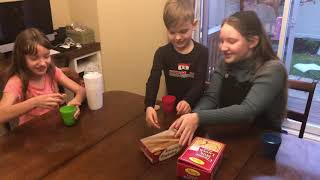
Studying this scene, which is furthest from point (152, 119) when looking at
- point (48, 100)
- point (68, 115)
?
point (48, 100)

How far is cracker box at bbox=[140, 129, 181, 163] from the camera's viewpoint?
1.09m

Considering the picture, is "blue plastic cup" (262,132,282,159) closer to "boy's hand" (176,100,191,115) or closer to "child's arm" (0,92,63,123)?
"boy's hand" (176,100,191,115)

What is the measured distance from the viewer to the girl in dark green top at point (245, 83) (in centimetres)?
128

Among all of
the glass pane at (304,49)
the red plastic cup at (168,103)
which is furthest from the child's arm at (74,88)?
the glass pane at (304,49)

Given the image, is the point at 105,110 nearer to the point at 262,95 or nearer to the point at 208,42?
the point at 262,95

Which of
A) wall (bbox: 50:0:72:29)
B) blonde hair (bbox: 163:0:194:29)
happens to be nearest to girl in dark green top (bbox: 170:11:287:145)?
blonde hair (bbox: 163:0:194:29)

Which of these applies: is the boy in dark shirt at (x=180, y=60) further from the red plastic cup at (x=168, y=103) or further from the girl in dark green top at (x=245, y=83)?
the girl in dark green top at (x=245, y=83)

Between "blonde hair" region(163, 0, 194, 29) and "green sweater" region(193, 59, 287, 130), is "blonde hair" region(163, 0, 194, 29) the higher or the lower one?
the higher one

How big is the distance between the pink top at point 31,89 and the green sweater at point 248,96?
85 centimetres

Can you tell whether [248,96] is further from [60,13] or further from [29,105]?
[60,13]

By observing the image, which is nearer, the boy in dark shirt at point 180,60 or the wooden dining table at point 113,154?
the wooden dining table at point 113,154

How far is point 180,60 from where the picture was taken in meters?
1.77

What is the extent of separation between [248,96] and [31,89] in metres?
1.14

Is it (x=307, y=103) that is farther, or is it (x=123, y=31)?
(x=123, y=31)
